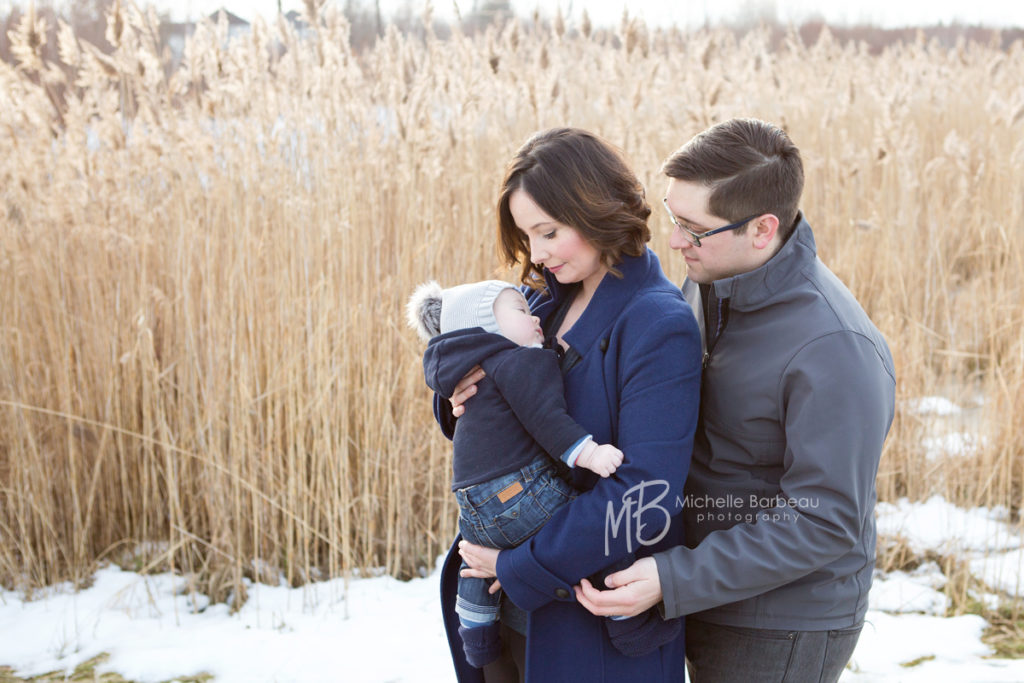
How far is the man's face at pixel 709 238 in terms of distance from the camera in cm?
136

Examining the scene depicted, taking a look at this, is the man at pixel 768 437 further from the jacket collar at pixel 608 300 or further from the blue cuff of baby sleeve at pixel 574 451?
the blue cuff of baby sleeve at pixel 574 451

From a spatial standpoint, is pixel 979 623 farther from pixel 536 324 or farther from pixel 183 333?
pixel 183 333

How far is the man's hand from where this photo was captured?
1.28 m

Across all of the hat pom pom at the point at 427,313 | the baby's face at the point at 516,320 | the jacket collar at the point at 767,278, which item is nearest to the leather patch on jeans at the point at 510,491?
the baby's face at the point at 516,320

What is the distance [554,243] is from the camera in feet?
4.57


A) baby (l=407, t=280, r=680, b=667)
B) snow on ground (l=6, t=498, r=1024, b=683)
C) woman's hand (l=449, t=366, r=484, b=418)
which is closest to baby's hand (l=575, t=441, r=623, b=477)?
baby (l=407, t=280, r=680, b=667)

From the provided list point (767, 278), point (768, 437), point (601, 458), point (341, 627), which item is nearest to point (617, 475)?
point (601, 458)

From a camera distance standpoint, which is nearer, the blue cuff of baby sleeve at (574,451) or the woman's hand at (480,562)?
the blue cuff of baby sleeve at (574,451)

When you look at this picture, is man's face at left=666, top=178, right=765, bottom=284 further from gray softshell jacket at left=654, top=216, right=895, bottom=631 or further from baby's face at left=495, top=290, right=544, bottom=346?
baby's face at left=495, top=290, right=544, bottom=346

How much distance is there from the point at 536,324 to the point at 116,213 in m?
2.07


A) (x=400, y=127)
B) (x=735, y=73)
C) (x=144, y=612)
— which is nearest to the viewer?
(x=144, y=612)

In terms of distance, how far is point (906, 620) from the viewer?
258 cm

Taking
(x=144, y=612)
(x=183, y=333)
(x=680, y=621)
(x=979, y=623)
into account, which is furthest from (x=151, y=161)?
(x=979, y=623)

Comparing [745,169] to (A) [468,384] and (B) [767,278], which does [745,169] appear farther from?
(A) [468,384]
